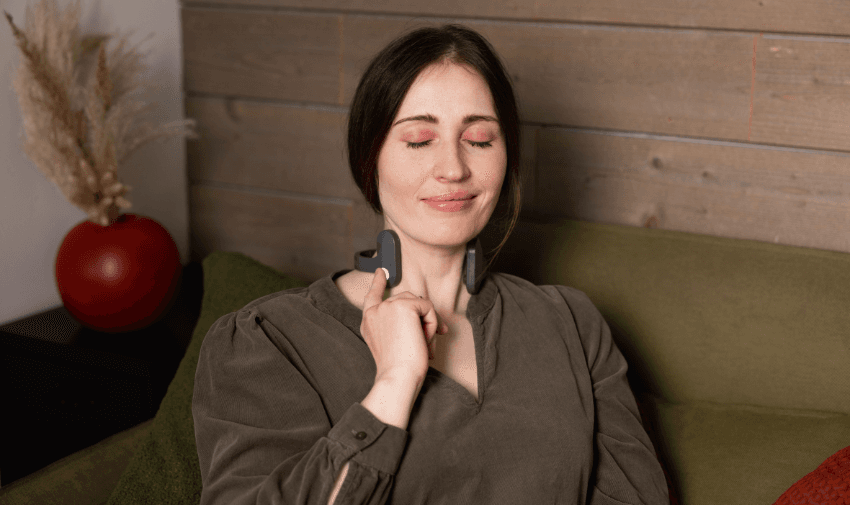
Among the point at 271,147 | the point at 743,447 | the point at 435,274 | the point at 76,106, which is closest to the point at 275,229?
the point at 271,147

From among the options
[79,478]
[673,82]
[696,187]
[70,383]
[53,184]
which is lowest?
[70,383]

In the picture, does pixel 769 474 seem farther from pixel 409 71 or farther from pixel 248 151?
pixel 248 151

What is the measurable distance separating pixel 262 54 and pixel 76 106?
507 mm

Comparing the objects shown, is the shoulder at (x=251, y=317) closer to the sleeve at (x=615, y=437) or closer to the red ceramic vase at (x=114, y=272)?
the sleeve at (x=615, y=437)

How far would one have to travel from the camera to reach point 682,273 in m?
1.51

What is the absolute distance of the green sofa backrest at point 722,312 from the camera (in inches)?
55.6

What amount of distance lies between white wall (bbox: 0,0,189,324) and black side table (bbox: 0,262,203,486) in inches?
4.8

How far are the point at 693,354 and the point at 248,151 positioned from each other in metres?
1.35

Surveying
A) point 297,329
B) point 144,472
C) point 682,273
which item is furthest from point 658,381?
point 144,472

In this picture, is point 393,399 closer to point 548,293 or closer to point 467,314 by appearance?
point 467,314

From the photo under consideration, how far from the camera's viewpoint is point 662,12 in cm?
165

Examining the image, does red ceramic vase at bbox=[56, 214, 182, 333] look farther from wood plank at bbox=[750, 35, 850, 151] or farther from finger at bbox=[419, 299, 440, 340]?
wood plank at bbox=[750, 35, 850, 151]

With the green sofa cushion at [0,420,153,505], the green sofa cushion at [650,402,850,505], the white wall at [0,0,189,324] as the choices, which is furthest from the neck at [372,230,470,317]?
the white wall at [0,0,189,324]

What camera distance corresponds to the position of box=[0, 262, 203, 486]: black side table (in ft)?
5.68
